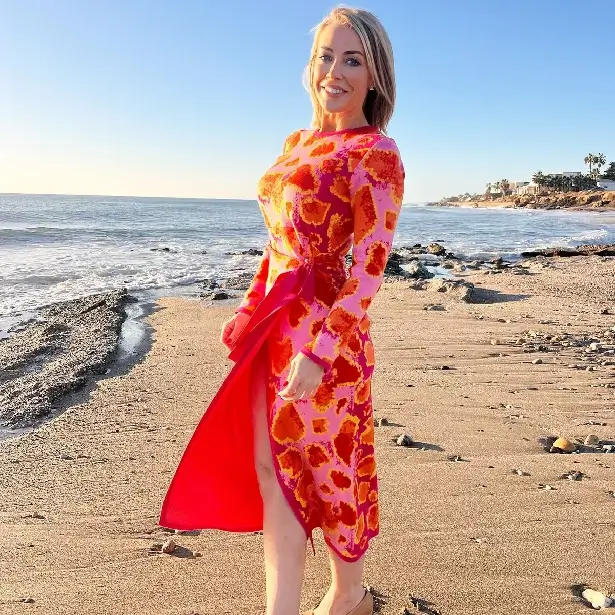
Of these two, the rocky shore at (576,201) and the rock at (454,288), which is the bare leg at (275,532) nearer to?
the rock at (454,288)

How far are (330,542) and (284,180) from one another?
47.0 inches

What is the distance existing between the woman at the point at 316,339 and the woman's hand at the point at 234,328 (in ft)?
0.41

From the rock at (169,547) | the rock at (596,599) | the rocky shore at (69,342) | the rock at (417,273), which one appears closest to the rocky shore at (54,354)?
the rocky shore at (69,342)

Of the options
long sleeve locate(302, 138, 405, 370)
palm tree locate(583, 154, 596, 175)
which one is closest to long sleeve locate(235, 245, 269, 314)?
long sleeve locate(302, 138, 405, 370)

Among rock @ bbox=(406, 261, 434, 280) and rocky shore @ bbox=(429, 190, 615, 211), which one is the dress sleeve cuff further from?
rocky shore @ bbox=(429, 190, 615, 211)

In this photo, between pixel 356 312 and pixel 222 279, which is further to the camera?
pixel 222 279

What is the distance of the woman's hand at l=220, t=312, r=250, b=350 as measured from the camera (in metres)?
2.39

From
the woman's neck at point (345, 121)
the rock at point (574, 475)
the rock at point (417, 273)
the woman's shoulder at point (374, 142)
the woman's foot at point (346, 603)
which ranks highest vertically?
the woman's neck at point (345, 121)

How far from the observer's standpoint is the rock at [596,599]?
2615mm

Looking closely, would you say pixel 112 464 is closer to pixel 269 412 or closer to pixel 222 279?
pixel 269 412

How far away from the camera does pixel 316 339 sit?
6.60 feet

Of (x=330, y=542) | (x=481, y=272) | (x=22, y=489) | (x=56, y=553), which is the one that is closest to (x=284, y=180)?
(x=330, y=542)

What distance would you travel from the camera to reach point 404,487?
145 inches

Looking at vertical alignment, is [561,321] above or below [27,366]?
above
